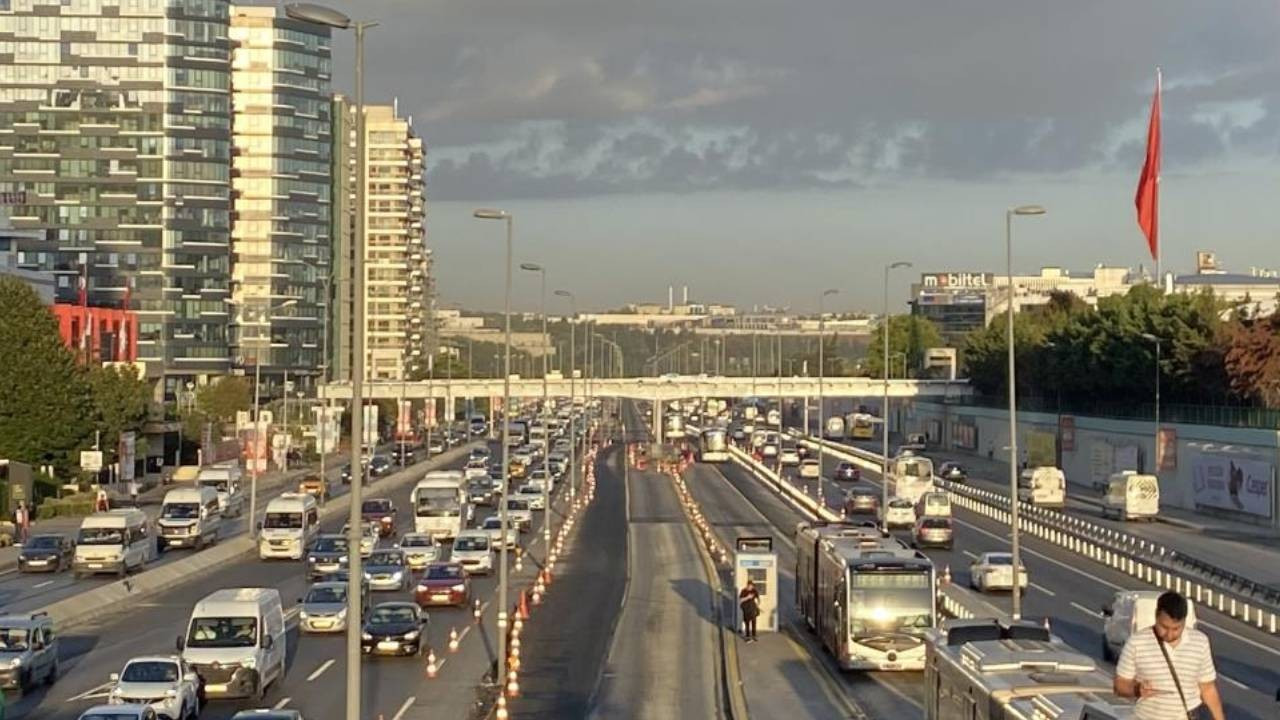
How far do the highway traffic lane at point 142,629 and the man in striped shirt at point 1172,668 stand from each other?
24942mm

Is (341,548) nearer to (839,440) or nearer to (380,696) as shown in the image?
(380,696)

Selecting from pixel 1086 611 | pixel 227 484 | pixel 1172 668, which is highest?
pixel 1172 668

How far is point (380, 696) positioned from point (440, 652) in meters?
7.20

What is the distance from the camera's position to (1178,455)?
9600 centimetres

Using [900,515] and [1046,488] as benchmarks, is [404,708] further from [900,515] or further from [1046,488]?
[1046,488]

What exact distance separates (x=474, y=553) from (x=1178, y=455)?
47773 mm

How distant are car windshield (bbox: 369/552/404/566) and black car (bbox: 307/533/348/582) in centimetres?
113

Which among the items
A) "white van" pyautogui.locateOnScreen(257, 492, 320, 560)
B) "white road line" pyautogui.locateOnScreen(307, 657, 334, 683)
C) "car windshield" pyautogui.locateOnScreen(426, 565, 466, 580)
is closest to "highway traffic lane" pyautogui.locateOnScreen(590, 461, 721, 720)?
"car windshield" pyautogui.locateOnScreen(426, 565, 466, 580)

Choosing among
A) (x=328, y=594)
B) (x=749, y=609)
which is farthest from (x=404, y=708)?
(x=328, y=594)

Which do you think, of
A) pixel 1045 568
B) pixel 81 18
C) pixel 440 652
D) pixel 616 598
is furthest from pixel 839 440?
pixel 440 652

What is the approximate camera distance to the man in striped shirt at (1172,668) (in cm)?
1162

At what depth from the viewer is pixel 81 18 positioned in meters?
169

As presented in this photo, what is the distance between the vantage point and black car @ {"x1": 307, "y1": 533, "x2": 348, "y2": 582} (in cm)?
5850

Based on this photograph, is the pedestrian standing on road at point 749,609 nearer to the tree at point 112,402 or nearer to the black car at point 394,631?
the black car at point 394,631
